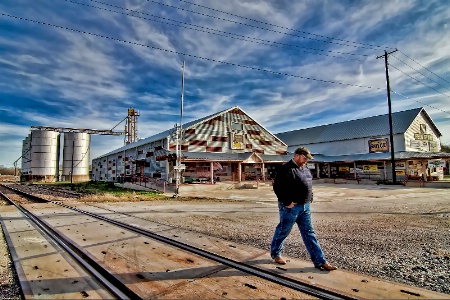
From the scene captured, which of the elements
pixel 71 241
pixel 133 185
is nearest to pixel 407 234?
pixel 71 241

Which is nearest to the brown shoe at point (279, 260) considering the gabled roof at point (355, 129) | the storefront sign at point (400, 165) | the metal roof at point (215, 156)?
the metal roof at point (215, 156)

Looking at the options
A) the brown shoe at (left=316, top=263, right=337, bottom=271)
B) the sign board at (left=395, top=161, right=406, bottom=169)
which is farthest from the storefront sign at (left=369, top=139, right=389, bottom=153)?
the brown shoe at (left=316, top=263, right=337, bottom=271)

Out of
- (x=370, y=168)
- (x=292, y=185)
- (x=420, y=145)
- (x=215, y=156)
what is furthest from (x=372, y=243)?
(x=420, y=145)

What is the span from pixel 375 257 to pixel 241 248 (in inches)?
89.2

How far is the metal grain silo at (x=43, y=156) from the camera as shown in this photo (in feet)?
181

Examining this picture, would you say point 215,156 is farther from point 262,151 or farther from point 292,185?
point 292,185

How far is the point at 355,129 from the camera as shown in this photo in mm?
42812

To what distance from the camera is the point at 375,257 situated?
14.6 ft

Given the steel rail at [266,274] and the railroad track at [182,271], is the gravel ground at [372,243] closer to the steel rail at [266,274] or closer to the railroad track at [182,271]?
the railroad track at [182,271]

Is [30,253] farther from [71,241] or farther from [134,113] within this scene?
[134,113]

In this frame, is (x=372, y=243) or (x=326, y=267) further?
(x=372, y=243)

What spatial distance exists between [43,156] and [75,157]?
19.3ft

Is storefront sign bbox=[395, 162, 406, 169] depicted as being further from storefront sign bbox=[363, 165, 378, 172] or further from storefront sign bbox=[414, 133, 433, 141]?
storefront sign bbox=[414, 133, 433, 141]

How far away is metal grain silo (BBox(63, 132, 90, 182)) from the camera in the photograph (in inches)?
2306
